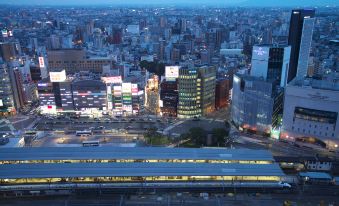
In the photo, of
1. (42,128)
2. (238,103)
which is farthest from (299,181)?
(42,128)

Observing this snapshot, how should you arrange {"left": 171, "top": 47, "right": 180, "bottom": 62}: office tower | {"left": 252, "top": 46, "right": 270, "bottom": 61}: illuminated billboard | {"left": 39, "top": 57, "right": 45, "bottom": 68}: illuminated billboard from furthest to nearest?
{"left": 171, "top": 47, "right": 180, "bottom": 62}: office tower → {"left": 39, "top": 57, "right": 45, "bottom": 68}: illuminated billboard → {"left": 252, "top": 46, "right": 270, "bottom": 61}: illuminated billboard

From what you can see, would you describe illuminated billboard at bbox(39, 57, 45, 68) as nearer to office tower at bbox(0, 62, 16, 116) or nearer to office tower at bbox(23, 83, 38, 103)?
office tower at bbox(23, 83, 38, 103)

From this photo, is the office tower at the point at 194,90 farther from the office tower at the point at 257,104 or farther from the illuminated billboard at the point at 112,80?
the illuminated billboard at the point at 112,80

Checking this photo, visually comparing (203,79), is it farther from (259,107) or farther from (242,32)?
(242,32)

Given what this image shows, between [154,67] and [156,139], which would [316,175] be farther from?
[154,67]

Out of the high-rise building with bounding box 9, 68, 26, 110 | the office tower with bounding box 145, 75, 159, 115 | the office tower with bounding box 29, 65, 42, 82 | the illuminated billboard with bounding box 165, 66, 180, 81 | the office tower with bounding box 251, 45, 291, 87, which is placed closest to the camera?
Result: the office tower with bounding box 251, 45, 291, 87

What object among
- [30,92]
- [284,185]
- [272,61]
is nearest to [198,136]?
[284,185]

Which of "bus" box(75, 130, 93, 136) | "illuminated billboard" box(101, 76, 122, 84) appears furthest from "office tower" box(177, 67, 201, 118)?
"bus" box(75, 130, 93, 136)

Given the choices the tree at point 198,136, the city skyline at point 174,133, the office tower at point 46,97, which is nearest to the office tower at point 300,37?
the city skyline at point 174,133
